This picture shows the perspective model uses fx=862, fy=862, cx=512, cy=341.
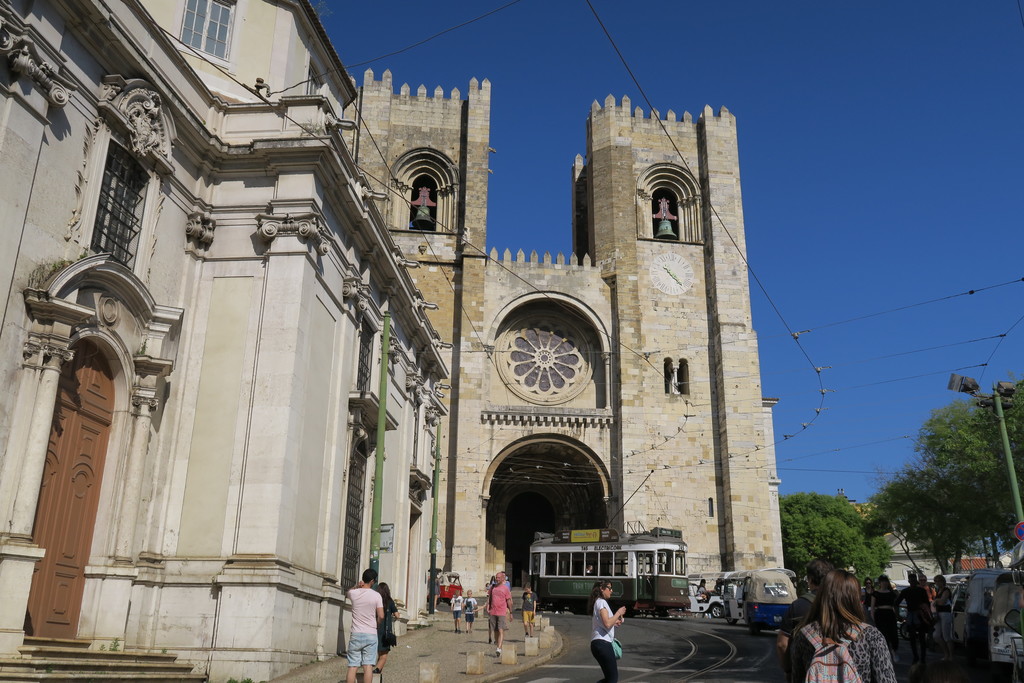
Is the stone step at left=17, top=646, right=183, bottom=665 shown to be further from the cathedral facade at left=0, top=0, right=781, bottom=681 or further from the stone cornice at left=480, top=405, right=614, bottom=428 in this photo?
the stone cornice at left=480, top=405, right=614, bottom=428

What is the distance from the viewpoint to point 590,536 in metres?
29.5

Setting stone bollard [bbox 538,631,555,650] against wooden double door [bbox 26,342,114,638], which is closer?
wooden double door [bbox 26,342,114,638]

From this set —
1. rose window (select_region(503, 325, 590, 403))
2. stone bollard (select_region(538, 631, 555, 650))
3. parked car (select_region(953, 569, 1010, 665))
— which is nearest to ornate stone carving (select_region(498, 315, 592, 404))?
rose window (select_region(503, 325, 590, 403))

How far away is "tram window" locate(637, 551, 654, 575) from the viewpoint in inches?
1082

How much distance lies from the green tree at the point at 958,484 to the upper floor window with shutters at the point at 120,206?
994 inches

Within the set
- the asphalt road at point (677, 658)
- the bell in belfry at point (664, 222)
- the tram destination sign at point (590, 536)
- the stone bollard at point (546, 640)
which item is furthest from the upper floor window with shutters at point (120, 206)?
the bell in belfry at point (664, 222)

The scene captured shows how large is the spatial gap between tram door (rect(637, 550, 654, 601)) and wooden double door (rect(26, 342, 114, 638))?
770 inches

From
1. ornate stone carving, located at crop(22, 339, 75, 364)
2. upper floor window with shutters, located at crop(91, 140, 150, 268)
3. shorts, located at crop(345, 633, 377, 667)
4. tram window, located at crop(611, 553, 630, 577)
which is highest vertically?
upper floor window with shutters, located at crop(91, 140, 150, 268)

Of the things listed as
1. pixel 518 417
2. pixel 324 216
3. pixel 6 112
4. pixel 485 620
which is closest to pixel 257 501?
pixel 324 216

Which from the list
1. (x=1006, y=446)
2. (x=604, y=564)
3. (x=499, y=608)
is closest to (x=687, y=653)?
(x=499, y=608)

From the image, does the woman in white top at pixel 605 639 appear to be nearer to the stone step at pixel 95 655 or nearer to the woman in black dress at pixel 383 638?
the woman in black dress at pixel 383 638

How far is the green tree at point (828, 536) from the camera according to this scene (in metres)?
58.9

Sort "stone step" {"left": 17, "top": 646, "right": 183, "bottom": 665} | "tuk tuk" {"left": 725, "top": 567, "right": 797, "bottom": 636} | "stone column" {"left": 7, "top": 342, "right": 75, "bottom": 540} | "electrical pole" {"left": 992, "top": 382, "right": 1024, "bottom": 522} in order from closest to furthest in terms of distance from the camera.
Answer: "stone step" {"left": 17, "top": 646, "right": 183, "bottom": 665}
"stone column" {"left": 7, "top": 342, "right": 75, "bottom": 540}
"electrical pole" {"left": 992, "top": 382, "right": 1024, "bottom": 522}
"tuk tuk" {"left": 725, "top": 567, "right": 797, "bottom": 636}

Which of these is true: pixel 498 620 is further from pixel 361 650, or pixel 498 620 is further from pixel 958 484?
A: pixel 958 484
